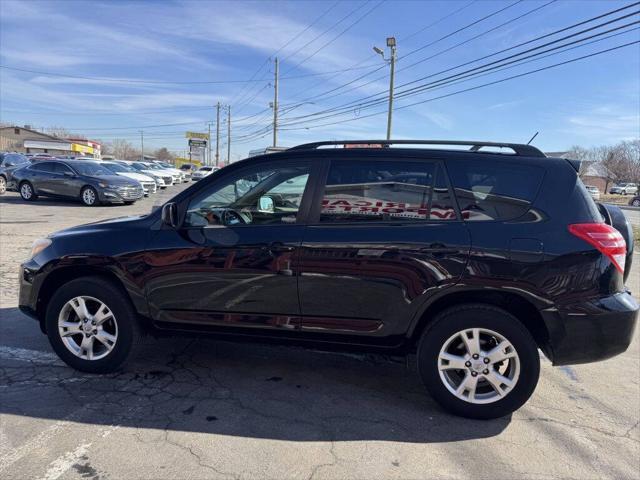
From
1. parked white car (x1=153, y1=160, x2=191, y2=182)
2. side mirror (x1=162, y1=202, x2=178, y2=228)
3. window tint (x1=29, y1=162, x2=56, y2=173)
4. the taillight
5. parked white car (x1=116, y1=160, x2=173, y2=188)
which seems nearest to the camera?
the taillight

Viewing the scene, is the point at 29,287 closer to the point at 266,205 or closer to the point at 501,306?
the point at 266,205

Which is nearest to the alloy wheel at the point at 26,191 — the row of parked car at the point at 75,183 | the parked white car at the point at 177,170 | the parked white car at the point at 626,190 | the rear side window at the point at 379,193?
the row of parked car at the point at 75,183

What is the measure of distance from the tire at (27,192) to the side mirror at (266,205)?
670 inches

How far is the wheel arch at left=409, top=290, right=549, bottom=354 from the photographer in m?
3.09

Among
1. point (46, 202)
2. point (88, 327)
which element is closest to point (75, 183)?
point (46, 202)

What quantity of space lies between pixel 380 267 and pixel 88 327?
2.36m

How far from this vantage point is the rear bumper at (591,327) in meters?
2.97

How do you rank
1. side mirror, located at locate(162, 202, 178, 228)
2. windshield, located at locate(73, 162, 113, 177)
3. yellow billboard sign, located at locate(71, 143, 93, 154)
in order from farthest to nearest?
1. yellow billboard sign, located at locate(71, 143, 93, 154)
2. windshield, located at locate(73, 162, 113, 177)
3. side mirror, located at locate(162, 202, 178, 228)

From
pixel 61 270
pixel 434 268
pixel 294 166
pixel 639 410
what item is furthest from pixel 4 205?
pixel 639 410

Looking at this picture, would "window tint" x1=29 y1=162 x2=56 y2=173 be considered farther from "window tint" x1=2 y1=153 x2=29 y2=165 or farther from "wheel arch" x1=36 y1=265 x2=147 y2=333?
"wheel arch" x1=36 y1=265 x2=147 y2=333

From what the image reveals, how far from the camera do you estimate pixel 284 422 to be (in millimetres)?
3086

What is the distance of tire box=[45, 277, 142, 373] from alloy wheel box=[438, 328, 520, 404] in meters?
2.39

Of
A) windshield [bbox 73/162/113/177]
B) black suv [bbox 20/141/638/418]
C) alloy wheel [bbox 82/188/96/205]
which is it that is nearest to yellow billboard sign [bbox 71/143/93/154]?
windshield [bbox 73/162/113/177]

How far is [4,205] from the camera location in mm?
15578
